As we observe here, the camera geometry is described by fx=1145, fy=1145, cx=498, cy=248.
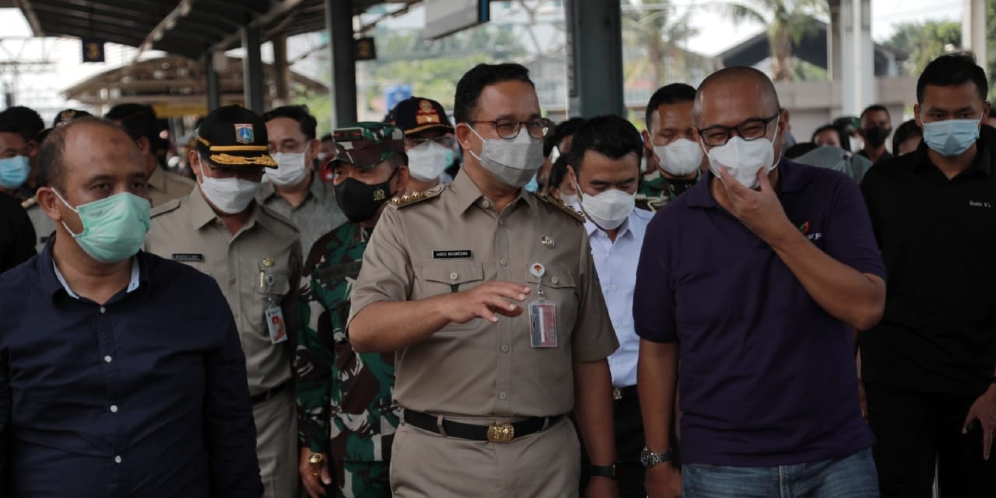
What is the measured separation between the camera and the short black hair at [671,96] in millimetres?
5625

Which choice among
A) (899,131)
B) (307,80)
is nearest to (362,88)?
(307,80)

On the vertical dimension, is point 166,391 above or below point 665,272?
below

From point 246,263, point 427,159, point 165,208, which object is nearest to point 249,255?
point 246,263

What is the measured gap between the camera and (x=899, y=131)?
7516 millimetres

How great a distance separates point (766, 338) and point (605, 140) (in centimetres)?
150

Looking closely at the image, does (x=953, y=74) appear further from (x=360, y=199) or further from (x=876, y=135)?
(x=876, y=135)

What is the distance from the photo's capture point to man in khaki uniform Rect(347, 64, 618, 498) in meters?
3.31

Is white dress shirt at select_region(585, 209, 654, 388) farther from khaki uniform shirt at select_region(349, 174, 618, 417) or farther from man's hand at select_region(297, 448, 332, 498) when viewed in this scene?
man's hand at select_region(297, 448, 332, 498)

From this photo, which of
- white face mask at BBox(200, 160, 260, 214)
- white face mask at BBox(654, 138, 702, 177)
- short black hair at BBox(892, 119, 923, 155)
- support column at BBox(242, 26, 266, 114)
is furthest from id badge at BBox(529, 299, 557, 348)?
support column at BBox(242, 26, 266, 114)

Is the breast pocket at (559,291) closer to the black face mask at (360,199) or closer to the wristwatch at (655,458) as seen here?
the wristwatch at (655,458)

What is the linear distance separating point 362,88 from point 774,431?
288ft

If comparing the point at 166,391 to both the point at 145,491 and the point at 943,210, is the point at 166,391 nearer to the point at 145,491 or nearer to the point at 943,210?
the point at 145,491

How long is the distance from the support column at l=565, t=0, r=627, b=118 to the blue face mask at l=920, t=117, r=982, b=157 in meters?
3.66

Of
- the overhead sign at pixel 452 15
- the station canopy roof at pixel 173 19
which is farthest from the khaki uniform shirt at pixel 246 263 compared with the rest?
the station canopy roof at pixel 173 19
